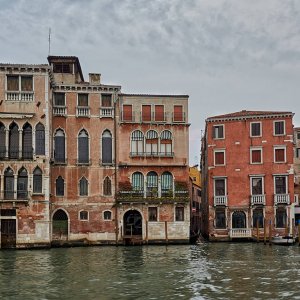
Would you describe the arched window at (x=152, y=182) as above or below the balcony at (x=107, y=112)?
below

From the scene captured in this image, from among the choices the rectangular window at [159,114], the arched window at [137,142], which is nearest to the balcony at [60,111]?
the arched window at [137,142]

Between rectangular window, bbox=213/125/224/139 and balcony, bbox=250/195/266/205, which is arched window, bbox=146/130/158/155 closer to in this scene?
rectangular window, bbox=213/125/224/139

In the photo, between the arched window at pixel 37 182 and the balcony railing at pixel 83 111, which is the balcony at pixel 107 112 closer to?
the balcony railing at pixel 83 111

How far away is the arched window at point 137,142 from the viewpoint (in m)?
42.4

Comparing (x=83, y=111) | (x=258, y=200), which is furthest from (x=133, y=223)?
(x=258, y=200)

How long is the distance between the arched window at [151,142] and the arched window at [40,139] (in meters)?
7.72

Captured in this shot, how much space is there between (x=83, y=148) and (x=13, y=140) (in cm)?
519

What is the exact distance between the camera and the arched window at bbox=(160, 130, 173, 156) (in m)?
42.6

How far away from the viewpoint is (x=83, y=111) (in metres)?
42.1

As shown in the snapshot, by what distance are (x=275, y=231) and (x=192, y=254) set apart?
42.0 ft

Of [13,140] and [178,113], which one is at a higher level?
[178,113]

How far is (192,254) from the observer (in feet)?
108

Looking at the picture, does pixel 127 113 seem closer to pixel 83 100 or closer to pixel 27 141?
pixel 83 100

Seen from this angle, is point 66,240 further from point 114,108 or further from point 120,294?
point 120,294
